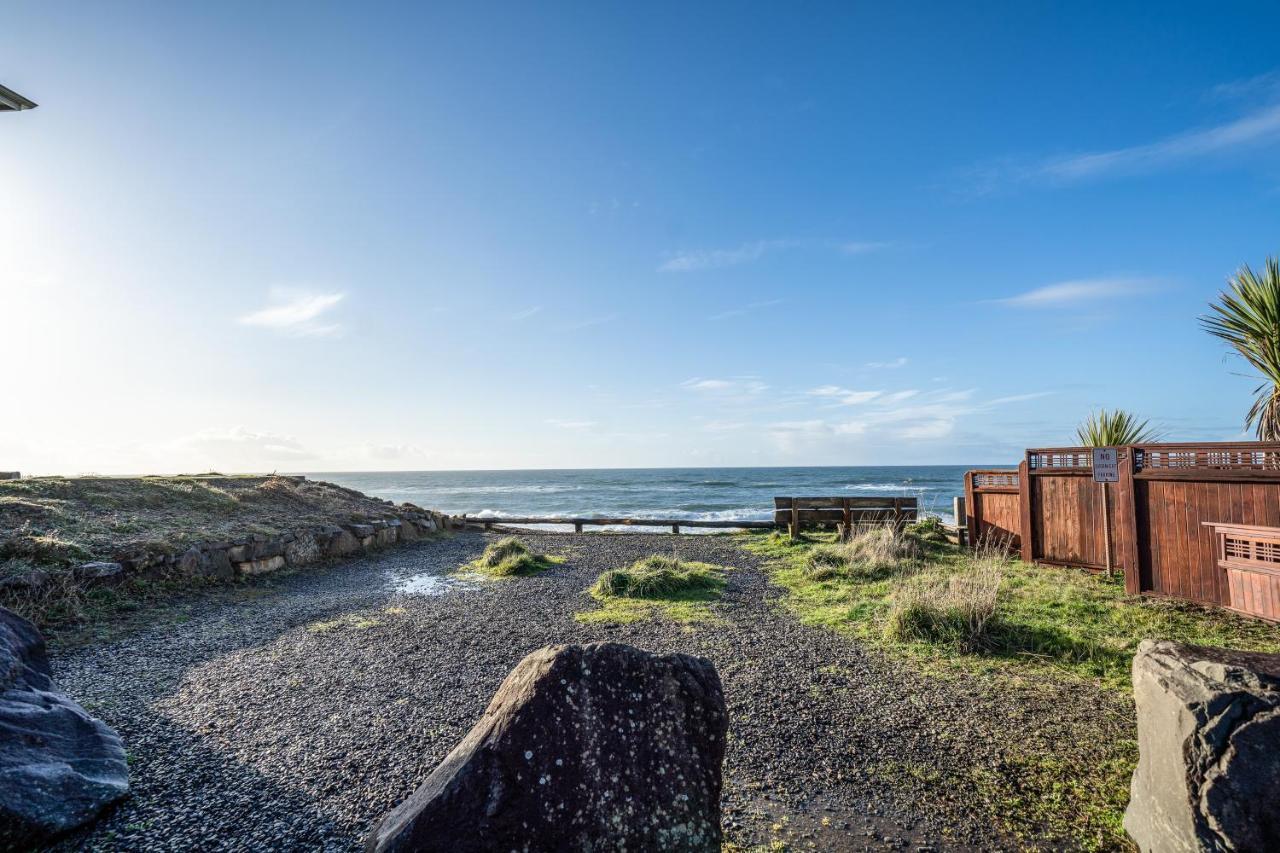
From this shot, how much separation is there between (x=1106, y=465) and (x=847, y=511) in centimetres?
613

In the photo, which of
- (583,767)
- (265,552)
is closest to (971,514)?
(583,767)

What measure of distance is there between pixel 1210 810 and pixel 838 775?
1834mm

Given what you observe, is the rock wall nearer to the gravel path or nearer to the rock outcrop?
the gravel path

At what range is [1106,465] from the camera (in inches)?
354

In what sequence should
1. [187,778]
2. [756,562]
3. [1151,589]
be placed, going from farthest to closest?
1. [756,562]
2. [1151,589]
3. [187,778]

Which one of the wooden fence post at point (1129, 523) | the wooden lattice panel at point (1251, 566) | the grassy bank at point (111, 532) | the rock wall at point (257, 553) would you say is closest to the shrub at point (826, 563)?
the wooden fence post at point (1129, 523)

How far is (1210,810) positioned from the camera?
274cm

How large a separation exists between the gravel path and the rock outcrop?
24.8 inches

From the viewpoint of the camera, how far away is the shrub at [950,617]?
6367mm

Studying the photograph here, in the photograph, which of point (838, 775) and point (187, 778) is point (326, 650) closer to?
point (187, 778)

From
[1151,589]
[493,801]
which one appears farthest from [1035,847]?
[1151,589]

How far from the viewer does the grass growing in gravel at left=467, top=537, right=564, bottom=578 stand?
11.8m

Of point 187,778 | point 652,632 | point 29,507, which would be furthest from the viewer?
point 29,507

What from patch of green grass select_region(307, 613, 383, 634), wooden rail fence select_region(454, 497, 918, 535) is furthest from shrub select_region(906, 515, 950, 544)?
patch of green grass select_region(307, 613, 383, 634)
